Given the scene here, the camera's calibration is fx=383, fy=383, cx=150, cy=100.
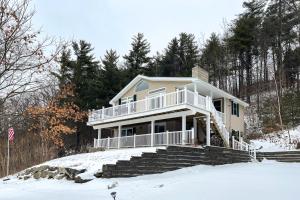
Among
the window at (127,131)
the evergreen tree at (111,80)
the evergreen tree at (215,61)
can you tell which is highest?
the evergreen tree at (215,61)

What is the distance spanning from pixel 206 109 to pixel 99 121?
9.72 meters

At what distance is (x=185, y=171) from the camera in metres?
18.8

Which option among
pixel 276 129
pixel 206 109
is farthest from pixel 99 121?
pixel 276 129

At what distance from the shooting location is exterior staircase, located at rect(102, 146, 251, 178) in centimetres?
1731

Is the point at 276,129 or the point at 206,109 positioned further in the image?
the point at 276,129

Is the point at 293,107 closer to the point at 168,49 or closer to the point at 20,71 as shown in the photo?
the point at 168,49

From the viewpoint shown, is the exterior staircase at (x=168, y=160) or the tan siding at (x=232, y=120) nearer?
the exterior staircase at (x=168, y=160)

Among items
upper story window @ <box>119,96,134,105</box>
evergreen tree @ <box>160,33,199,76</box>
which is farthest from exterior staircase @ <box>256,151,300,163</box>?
evergreen tree @ <box>160,33,199,76</box>

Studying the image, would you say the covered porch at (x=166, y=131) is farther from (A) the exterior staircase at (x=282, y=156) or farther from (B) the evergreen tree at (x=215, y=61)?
(B) the evergreen tree at (x=215, y=61)

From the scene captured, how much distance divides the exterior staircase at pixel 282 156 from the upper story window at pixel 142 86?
966cm

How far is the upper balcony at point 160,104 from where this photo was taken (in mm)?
22734

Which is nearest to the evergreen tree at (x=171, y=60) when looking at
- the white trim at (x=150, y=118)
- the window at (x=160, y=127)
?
the white trim at (x=150, y=118)

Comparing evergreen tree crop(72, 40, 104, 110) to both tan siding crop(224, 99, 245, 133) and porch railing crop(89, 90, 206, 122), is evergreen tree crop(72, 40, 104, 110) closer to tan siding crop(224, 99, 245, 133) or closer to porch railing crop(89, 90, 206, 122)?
porch railing crop(89, 90, 206, 122)

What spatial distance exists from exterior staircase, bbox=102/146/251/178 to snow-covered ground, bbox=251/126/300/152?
6943 mm
